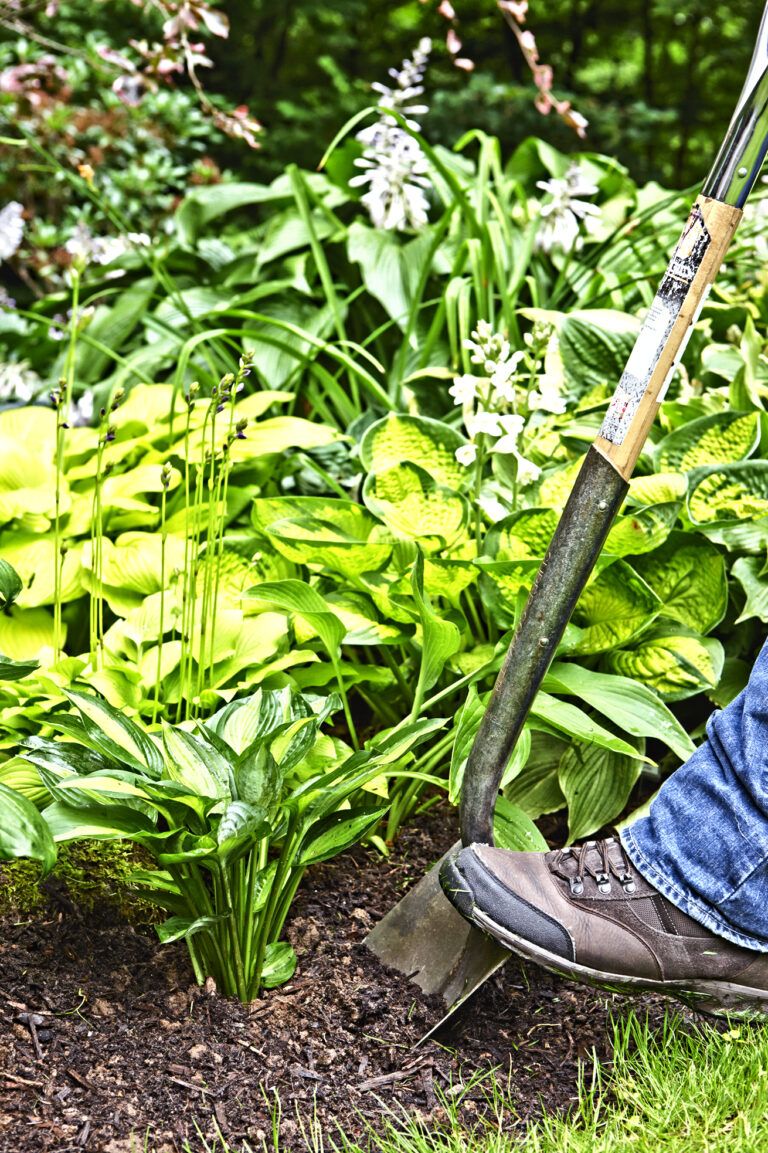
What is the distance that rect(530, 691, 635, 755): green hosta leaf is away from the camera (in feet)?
5.54

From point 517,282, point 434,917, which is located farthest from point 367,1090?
point 517,282

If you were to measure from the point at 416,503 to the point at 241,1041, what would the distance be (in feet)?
3.25

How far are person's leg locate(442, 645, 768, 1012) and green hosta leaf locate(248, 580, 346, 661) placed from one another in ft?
1.40

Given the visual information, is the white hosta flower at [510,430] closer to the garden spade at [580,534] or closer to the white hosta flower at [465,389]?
the white hosta flower at [465,389]

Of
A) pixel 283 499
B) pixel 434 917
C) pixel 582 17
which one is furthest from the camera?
pixel 582 17

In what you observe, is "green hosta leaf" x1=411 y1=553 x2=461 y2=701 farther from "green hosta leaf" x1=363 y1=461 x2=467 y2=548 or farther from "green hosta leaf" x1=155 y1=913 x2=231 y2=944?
"green hosta leaf" x1=155 y1=913 x2=231 y2=944

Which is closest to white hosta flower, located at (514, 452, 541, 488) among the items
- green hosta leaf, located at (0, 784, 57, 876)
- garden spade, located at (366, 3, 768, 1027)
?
garden spade, located at (366, 3, 768, 1027)

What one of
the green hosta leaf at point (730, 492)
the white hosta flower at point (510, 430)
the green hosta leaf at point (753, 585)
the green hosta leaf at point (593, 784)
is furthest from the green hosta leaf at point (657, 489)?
the green hosta leaf at point (593, 784)

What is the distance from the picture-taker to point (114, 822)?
1446mm

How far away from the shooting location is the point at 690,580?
6.58 feet

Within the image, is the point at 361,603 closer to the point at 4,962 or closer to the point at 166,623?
the point at 166,623

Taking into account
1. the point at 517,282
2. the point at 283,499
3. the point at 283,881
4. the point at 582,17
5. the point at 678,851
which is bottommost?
the point at 283,881

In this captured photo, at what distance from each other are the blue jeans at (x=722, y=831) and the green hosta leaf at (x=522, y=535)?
1.64 ft

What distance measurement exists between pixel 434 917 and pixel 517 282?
5.80 ft
